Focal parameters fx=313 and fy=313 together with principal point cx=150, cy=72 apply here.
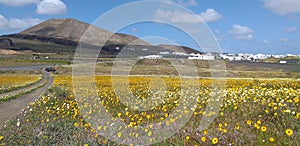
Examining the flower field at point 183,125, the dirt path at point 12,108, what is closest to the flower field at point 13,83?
the dirt path at point 12,108

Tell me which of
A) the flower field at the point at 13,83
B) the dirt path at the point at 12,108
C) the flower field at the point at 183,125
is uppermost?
the flower field at the point at 183,125

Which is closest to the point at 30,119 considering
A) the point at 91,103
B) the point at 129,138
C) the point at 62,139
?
the point at 91,103

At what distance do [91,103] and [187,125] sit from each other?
4971 mm

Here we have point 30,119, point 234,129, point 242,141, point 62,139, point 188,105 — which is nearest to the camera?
point 242,141

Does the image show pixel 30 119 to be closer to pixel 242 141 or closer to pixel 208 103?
pixel 208 103

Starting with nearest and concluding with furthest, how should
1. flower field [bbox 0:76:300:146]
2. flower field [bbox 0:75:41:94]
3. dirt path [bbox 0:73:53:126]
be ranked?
flower field [bbox 0:76:300:146] < dirt path [bbox 0:73:53:126] < flower field [bbox 0:75:41:94]

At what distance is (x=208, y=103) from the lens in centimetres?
843

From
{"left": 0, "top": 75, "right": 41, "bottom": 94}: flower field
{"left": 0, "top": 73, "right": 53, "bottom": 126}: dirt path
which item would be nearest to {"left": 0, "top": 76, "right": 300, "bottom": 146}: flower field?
{"left": 0, "top": 73, "right": 53, "bottom": 126}: dirt path

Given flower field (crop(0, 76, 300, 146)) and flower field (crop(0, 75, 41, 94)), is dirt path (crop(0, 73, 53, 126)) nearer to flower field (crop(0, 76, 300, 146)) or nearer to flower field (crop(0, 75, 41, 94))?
flower field (crop(0, 76, 300, 146))

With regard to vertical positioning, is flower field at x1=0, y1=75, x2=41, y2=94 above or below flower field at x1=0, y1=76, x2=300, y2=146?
below

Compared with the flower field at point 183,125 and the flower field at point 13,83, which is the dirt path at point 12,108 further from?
the flower field at point 13,83

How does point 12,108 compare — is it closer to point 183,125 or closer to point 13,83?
point 183,125

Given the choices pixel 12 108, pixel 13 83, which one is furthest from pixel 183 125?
pixel 13 83

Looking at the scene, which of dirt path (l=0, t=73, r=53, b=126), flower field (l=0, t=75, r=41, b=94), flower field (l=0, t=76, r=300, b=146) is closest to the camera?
flower field (l=0, t=76, r=300, b=146)
